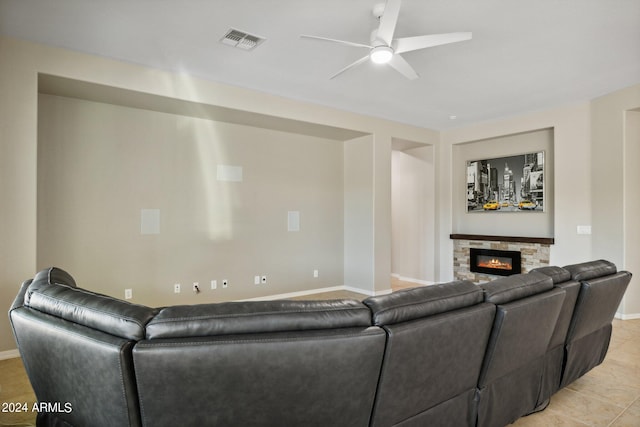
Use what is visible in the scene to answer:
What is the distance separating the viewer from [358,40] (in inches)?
138

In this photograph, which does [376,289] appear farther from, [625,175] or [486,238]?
[625,175]

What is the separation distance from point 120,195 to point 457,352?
14.1 feet

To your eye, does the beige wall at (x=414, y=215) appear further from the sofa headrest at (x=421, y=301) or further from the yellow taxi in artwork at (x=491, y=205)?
the sofa headrest at (x=421, y=301)

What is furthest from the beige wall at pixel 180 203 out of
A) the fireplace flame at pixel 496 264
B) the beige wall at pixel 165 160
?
the fireplace flame at pixel 496 264

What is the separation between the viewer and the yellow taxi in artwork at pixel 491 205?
6.46 meters

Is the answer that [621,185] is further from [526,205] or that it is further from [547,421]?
[547,421]

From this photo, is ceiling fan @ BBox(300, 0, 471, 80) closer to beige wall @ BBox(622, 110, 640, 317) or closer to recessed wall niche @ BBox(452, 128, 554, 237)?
beige wall @ BBox(622, 110, 640, 317)

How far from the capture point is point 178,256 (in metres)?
5.02

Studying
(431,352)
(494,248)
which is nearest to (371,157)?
(494,248)

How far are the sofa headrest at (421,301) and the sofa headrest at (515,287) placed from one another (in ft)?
0.30

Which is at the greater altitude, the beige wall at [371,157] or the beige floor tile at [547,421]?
the beige wall at [371,157]

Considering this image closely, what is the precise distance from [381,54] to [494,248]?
4554 mm

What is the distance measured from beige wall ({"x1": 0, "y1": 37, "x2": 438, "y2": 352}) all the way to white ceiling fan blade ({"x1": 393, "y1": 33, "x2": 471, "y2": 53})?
7.78 ft

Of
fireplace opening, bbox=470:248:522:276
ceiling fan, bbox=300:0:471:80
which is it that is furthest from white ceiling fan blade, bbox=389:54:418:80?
fireplace opening, bbox=470:248:522:276
